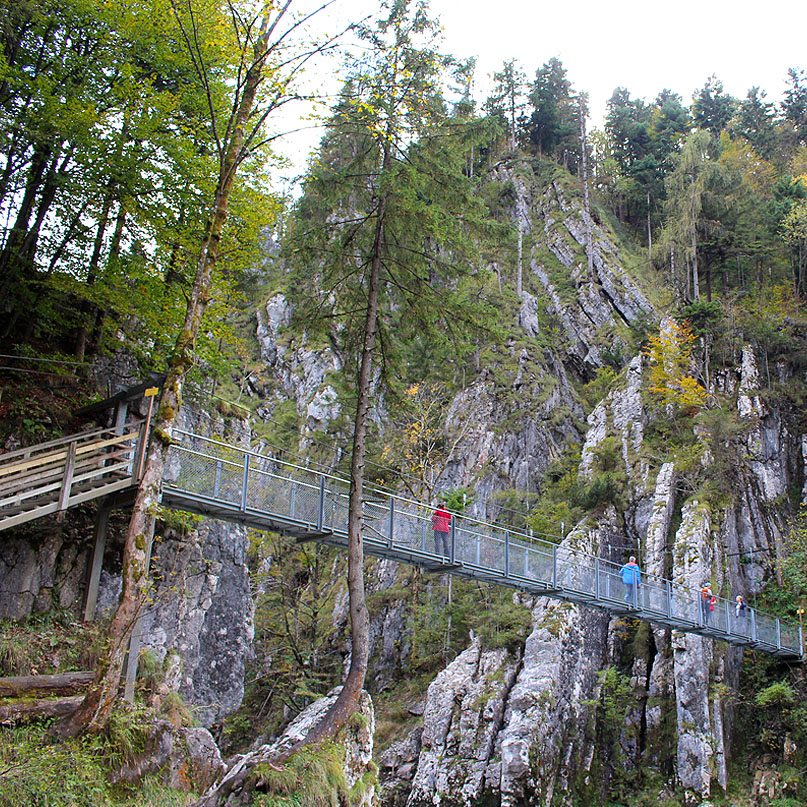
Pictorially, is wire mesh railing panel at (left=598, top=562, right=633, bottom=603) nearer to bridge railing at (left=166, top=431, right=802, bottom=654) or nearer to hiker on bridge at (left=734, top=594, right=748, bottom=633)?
bridge railing at (left=166, top=431, right=802, bottom=654)

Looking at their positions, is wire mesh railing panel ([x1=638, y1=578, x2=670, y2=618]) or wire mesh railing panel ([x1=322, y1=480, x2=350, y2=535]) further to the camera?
wire mesh railing panel ([x1=638, y1=578, x2=670, y2=618])

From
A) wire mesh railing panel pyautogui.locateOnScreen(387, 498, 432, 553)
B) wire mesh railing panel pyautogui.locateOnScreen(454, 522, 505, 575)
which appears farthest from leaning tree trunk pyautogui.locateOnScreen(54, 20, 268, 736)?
wire mesh railing panel pyautogui.locateOnScreen(454, 522, 505, 575)

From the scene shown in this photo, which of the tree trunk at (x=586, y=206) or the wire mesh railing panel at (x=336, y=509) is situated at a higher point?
the tree trunk at (x=586, y=206)

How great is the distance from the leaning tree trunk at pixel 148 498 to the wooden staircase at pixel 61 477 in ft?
4.07

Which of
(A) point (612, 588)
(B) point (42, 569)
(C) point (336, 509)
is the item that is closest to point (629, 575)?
(A) point (612, 588)

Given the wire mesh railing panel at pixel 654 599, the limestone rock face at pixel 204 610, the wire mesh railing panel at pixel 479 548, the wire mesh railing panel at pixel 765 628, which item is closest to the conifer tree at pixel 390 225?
the wire mesh railing panel at pixel 479 548

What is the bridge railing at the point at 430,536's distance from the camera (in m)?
9.22

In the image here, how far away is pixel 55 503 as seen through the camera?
7.73m

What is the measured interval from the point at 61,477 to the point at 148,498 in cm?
191

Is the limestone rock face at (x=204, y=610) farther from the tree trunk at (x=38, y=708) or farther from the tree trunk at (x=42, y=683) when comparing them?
the tree trunk at (x=38, y=708)

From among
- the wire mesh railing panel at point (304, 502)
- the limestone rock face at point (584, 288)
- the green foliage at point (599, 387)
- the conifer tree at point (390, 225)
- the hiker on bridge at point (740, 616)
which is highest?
the limestone rock face at point (584, 288)

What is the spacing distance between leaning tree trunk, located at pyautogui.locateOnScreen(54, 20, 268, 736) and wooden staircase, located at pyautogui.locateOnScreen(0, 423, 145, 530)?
1239 mm

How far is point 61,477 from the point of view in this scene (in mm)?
8070

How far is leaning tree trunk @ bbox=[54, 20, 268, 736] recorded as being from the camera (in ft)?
20.2
